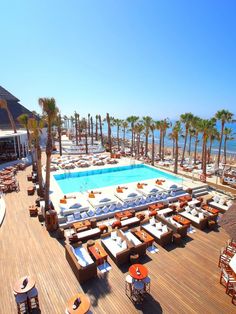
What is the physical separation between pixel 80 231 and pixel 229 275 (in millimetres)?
7107

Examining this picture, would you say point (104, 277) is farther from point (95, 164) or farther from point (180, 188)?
point (95, 164)

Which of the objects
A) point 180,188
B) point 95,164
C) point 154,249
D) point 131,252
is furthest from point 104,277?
point 95,164

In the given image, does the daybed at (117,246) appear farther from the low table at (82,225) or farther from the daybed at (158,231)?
the daybed at (158,231)

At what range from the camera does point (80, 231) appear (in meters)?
10.4

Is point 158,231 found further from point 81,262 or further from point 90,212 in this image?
point 90,212

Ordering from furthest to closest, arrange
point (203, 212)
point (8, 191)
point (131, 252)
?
point (8, 191)
point (203, 212)
point (131, 252)

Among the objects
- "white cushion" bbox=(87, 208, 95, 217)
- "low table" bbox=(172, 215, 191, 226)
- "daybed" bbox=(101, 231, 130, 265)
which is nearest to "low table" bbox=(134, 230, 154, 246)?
"daybed" bbox=(101, 231, 130, 265)

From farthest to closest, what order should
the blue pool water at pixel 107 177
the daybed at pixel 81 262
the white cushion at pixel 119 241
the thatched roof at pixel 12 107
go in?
the thatched roof at pixel 12 107 → the blue pool water at pixel 107 177 → the white cushion at pixel 119 241 → the daybed at pixel 81 262

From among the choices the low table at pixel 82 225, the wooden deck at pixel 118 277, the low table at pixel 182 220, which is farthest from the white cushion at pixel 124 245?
the low table at pixel 182 220

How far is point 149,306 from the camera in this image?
6270 mm

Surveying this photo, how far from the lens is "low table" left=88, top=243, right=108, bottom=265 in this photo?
8039mm

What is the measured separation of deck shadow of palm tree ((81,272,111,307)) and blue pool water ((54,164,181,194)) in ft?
35.1

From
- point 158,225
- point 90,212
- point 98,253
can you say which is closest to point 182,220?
point 158,225

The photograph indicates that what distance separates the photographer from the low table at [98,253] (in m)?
8.04
